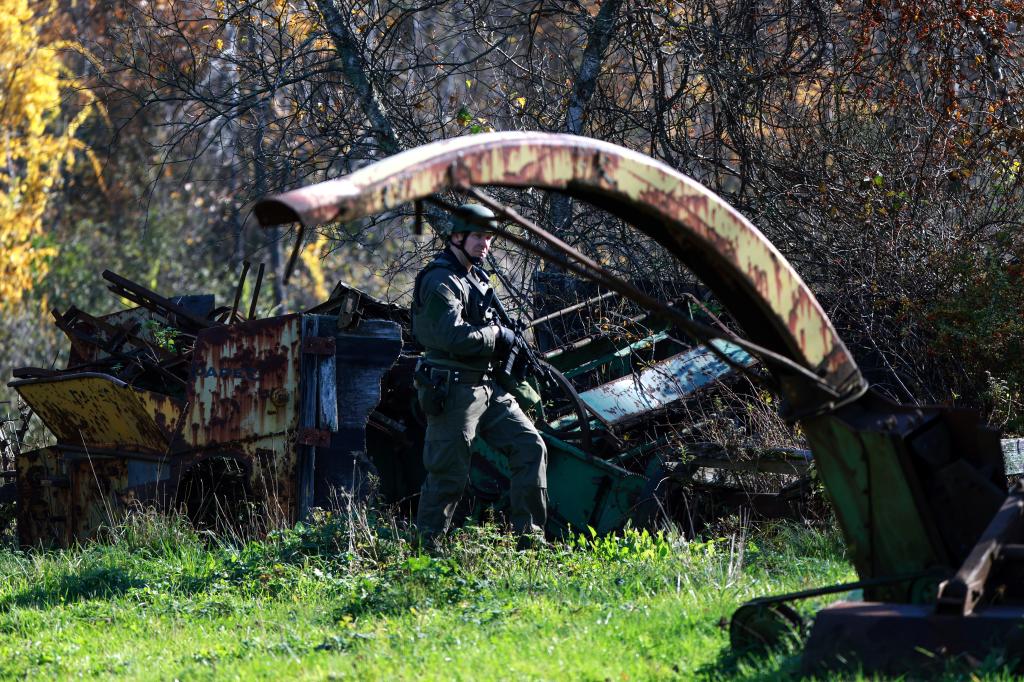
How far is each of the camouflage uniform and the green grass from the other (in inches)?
17.6

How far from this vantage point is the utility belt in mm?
7219

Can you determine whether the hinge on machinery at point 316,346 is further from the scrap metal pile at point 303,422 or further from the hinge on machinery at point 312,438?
the hinge on machinery at point 312,438

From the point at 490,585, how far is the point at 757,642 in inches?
82.3

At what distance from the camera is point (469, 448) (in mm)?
7281

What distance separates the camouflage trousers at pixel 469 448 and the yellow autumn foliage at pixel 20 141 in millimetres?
14127

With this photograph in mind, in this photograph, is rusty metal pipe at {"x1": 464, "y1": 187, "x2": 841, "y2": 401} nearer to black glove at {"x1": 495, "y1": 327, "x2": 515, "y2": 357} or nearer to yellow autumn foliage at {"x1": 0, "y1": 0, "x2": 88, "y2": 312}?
black glove at {"x1": 495, "y1": 327, "x2": 515, "y2": 357}

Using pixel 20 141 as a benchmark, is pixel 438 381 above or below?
below

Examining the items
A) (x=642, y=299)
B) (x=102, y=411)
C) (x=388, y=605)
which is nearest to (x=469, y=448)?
(x=388, y=605)

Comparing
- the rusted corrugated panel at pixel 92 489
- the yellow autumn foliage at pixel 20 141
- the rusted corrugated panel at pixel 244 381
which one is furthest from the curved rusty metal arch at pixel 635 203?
the yellow autumn foliage at pixel 20 141

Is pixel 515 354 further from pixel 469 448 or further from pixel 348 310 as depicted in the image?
pixel 348 310

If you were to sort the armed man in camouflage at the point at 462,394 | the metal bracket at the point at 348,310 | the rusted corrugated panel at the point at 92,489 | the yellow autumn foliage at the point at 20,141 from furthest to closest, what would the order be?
the yellow autumn foliage at the point at 20,141
the rusted corrugated panel at the point at 92,489
the metal bracket at the point at 348,310
the armed man in camouflage at the point at 462,394

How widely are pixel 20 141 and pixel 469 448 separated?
1745 centimetres

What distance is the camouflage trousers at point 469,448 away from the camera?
7254 mm

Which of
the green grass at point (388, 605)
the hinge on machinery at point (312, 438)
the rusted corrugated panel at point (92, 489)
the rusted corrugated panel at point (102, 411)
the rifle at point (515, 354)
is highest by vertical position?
the rifle at point (515, 354)
